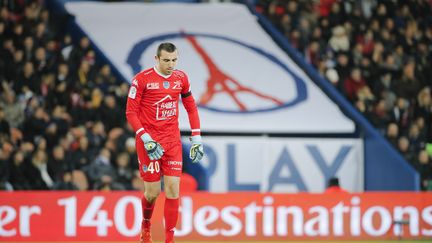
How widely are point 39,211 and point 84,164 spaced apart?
2491mm

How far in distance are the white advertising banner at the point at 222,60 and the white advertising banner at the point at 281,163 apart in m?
0.27

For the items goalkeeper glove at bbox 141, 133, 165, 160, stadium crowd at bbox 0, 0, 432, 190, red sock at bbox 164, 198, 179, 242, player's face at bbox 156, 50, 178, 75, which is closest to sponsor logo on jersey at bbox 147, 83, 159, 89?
player's face at bbox 156, 50, 178, 75

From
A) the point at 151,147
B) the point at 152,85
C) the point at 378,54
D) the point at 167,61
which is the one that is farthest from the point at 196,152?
the point at 378,54

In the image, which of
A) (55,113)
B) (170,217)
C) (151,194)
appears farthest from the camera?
(55,113)

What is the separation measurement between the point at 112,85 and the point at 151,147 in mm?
9042

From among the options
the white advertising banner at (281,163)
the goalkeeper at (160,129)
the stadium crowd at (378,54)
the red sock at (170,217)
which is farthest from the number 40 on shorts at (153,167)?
the stadium crowd at (378,54)

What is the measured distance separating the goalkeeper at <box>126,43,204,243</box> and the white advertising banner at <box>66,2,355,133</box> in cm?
826

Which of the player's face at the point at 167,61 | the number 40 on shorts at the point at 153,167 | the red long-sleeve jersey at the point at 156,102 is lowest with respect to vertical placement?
the number 40 on shorts at the point at 153,167

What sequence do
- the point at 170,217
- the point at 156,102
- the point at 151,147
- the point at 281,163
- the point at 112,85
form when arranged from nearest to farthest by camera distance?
1. the point at 151,147
2. the point at 170,217
3. the point at 156,102
4. the point at 112,85
5. the point at 281,163

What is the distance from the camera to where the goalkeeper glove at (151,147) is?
1163 centimetres

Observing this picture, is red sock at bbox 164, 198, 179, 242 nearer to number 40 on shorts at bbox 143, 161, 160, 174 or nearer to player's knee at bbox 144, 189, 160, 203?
player's knee at bbox 144, 189, 160, 203

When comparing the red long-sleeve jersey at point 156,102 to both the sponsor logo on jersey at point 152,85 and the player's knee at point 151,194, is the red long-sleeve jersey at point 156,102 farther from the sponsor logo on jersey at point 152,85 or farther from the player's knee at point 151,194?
the player's knee at point 151,194

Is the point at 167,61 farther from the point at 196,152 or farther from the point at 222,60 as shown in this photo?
the point at 222,60

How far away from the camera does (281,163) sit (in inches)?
826
